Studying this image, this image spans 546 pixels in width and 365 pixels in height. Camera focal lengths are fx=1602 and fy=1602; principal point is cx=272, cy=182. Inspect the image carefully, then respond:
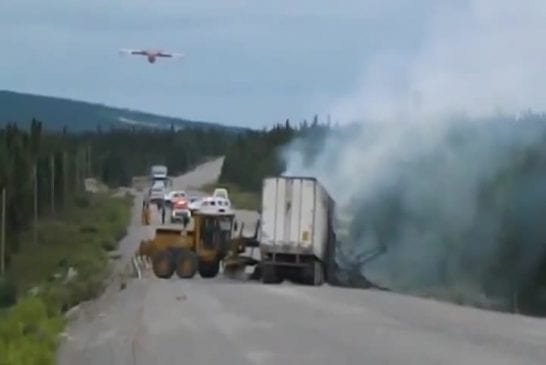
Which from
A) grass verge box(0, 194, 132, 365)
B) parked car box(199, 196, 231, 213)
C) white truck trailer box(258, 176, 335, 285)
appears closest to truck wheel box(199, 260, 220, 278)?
parked car box(199, 196, 231, 213)

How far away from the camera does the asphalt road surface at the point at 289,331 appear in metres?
23.2

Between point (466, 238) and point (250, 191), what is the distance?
213ft

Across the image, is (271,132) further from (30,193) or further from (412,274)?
(412,274)

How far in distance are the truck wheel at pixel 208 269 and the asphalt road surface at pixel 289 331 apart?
10.9 metres

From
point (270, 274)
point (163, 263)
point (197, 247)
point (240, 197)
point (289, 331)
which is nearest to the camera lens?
point (289, 331)

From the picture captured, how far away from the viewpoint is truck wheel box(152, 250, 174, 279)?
5262 cm

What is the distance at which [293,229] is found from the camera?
49.4m

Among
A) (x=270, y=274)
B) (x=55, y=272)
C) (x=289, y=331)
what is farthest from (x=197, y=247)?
(x=289, y=331)

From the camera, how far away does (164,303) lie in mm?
37125

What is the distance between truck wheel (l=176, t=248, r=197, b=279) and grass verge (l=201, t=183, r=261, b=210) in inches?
1584

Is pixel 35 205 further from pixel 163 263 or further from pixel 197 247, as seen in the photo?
pixel 163 263

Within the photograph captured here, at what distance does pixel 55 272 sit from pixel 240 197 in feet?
196

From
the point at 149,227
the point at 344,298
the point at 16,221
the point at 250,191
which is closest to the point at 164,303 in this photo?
the point at 344,298

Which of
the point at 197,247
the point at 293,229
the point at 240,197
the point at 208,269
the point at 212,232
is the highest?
the point at 293,229
